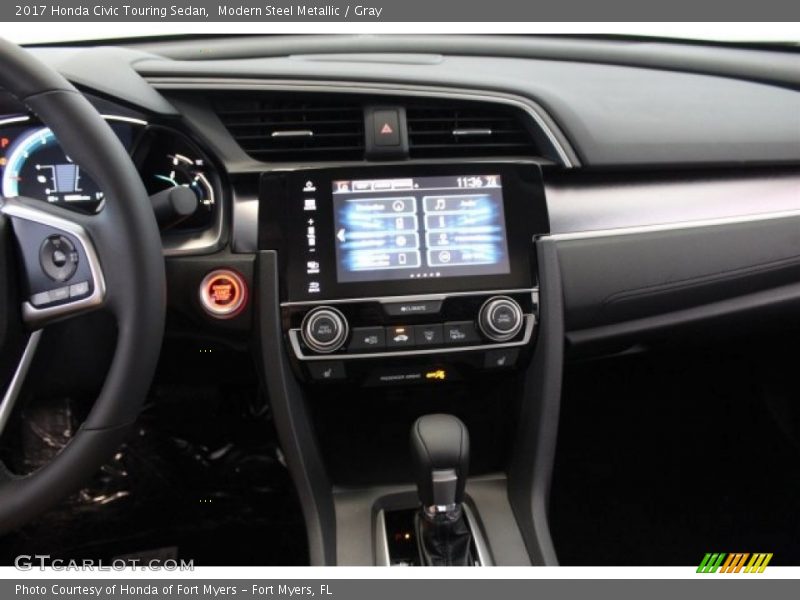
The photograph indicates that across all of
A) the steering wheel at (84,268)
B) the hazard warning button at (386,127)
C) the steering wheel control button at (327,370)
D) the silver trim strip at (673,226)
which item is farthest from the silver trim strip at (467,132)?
the steering wheel at (84,268)

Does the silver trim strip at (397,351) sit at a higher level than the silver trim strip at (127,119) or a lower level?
lower

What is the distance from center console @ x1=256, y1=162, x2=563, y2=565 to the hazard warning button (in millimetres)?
48

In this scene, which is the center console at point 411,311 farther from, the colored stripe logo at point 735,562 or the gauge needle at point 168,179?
the colored stripe logo at point 735,562

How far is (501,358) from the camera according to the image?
139cm

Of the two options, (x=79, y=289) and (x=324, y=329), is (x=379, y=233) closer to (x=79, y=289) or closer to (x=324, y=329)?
(x=324, y=329)

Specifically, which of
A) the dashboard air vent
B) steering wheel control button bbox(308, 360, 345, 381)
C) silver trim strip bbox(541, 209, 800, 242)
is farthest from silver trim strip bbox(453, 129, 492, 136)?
steering wheel control button bbox(308, 360, 345, 381)

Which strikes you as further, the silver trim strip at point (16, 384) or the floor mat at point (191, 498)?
the floor mat at point (191, 498)

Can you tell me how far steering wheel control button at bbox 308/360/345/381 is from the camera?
53.3 inches

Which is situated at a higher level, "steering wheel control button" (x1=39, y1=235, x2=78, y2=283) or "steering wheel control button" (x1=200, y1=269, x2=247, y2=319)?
"steering wheel control button" (x1=39, y1=235, x2=78, y2=283)

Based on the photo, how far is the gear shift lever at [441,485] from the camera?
49.5 inches

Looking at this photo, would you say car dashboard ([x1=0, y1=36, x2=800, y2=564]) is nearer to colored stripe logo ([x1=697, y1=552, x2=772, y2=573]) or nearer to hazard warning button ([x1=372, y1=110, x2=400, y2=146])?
hazard warning button ([x1=372, y1=110, x2=400, y2=146])

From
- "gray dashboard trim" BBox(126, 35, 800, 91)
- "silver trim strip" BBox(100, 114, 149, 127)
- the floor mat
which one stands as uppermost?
"gray dashboard trim" BBox(126, 35, 800, 91)

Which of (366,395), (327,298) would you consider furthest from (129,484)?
(327,298)

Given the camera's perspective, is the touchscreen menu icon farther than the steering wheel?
Yes
